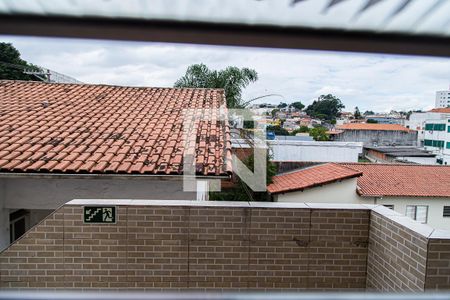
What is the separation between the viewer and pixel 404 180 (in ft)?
42.3

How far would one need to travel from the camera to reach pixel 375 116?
42.5m

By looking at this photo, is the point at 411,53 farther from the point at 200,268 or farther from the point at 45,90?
the point at 45,90

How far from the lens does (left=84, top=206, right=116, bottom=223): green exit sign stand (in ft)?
9.26

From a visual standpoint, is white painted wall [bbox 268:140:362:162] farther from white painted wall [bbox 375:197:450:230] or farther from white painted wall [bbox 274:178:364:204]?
white painted wall [bbox 375:197:450:230]

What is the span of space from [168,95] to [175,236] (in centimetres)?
504

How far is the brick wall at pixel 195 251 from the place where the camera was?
9.28 feet

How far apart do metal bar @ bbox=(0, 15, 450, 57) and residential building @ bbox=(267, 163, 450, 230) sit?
9.28 meters

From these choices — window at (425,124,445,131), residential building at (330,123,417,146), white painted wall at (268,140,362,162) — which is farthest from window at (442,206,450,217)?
window at (425,124,445,131)

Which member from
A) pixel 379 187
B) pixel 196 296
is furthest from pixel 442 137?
pixel 196 296

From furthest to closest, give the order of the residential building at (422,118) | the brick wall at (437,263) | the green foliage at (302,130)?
the residential building at (422,118)
the green foliage at (302,130)
the brick wall at (437,263)

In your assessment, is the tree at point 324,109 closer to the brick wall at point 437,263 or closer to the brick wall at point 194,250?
the brick wall at point 194,250

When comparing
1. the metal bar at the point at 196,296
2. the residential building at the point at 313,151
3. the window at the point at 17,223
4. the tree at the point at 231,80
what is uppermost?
the tree at the point at 231,80

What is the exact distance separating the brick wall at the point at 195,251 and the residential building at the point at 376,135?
25.4 meters

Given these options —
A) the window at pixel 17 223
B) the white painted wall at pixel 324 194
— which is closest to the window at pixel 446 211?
the white painted wall at pixel 324 194
